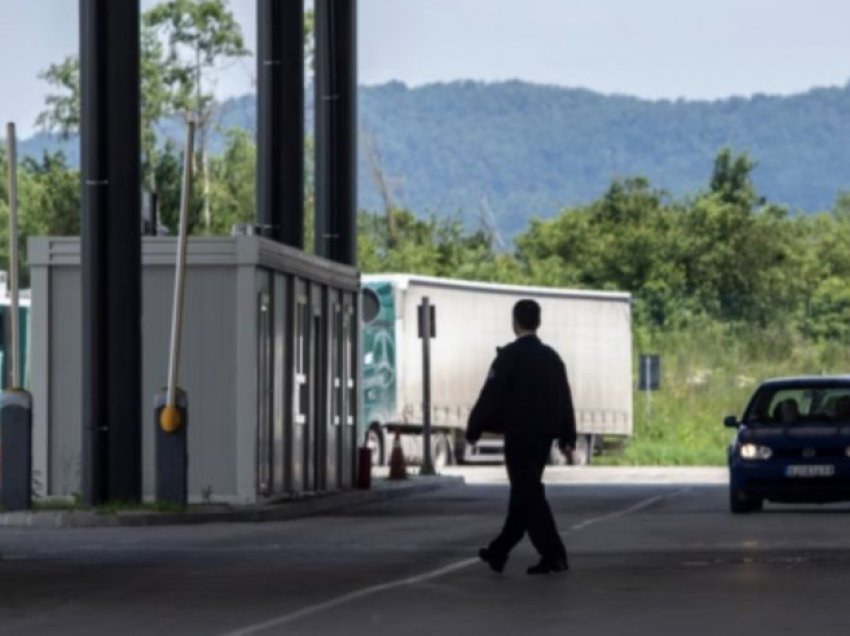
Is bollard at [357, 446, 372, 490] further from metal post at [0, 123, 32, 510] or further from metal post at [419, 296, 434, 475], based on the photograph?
metal post at [0, 123, 32, 510]

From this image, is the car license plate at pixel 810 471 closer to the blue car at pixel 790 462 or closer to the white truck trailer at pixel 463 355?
the blue car at pixel 790 462

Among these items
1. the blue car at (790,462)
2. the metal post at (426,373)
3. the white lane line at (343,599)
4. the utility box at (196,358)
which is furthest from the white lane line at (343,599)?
the metal post at (426,373)

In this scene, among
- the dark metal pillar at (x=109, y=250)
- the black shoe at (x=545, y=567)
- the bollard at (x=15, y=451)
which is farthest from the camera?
the dark metal pillar at (x=109, y=250)

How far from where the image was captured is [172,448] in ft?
112

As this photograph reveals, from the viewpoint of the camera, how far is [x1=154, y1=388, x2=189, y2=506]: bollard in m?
34.0

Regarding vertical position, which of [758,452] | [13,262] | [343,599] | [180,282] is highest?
[13,262]

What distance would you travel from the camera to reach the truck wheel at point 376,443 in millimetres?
62375

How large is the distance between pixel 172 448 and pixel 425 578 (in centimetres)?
1274

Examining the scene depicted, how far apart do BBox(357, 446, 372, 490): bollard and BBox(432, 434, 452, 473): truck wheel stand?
1970 cm

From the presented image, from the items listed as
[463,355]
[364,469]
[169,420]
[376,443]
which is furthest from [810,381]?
[463,355]

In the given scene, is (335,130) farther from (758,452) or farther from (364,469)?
(758,452)

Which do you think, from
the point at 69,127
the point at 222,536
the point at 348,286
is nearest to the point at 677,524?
the point at 222,536

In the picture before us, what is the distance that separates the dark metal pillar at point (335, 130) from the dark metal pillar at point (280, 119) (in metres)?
3.58

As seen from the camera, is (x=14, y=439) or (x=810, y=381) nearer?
(x=14, y=439)
